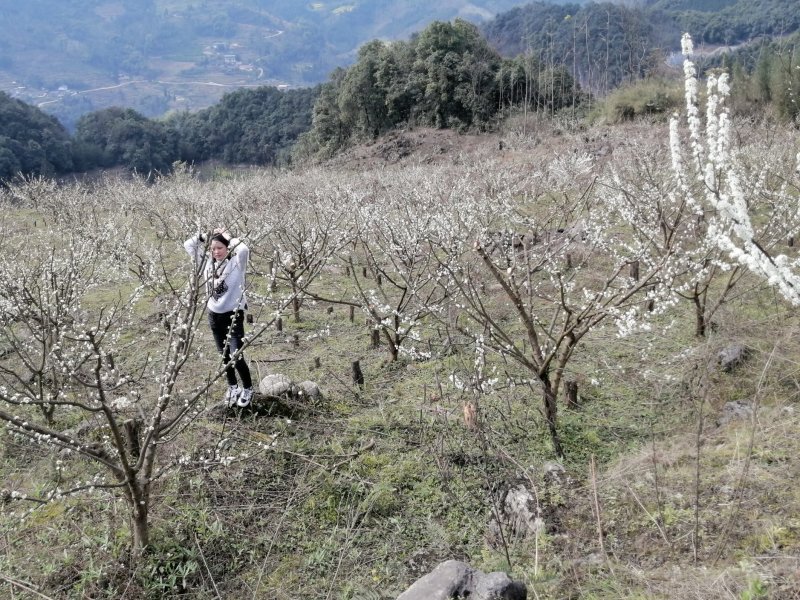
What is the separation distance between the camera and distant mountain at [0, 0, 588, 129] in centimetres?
8957

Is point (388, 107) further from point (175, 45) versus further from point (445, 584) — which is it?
point (175, 45)

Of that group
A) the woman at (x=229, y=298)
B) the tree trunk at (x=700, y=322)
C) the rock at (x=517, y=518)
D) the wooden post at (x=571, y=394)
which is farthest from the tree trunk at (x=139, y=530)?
the tree trunk at (x=700, y=322)

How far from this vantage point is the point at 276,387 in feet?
16.6

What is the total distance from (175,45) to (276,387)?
13949 cm

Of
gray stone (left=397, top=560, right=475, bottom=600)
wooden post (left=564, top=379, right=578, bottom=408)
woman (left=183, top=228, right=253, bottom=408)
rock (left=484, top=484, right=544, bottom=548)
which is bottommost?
rock (left=484, top=484, right=544, bottom=548)

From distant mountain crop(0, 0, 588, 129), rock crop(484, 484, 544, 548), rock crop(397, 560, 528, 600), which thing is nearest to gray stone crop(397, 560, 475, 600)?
rock crop(397, 560, 528, 600)

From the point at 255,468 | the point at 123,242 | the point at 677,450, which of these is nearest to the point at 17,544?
the point at 255,468

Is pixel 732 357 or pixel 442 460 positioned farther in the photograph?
pixel 732 357

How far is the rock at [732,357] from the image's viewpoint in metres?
5.04

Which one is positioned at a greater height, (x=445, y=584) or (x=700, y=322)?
(x=700, y=322)

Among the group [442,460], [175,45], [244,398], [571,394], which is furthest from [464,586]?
[175,45]

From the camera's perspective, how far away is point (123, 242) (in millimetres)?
10938

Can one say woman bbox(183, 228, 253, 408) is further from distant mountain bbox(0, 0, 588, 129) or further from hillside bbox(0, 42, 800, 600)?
distant mountain bbox(0, 0, 588, 129)

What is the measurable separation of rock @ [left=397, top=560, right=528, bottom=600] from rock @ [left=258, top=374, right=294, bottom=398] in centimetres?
259
